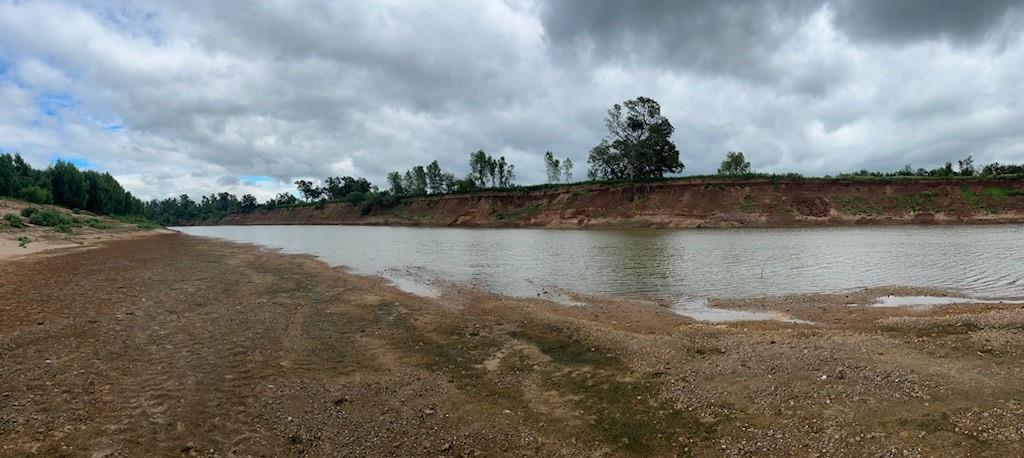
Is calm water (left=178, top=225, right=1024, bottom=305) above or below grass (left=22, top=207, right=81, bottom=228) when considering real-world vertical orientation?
below

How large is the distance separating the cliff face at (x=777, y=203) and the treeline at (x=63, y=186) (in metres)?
75.1

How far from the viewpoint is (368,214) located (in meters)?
128

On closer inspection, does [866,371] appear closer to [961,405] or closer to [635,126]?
[961,405]

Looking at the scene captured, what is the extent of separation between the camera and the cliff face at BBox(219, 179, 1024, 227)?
200 feet

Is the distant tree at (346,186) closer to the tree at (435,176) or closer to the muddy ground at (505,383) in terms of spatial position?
the tree at (435,176)

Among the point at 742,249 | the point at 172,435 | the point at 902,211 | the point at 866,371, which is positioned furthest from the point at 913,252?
the point at 902,211

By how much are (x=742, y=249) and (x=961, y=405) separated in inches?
1024

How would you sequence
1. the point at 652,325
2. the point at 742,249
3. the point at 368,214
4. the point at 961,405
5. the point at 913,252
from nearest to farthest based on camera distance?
the point at 961,405 → the point at 652,325 → the point at 913,252 → the point at 742,249 → the point at 368,214

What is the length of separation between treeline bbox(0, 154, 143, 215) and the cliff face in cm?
7507

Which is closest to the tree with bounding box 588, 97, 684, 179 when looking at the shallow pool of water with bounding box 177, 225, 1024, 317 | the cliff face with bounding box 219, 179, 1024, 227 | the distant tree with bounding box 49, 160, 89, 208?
the cliff face with bounding box 219, 179, 1024, 227

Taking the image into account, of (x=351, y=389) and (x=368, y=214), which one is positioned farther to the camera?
(x=368, y=214)

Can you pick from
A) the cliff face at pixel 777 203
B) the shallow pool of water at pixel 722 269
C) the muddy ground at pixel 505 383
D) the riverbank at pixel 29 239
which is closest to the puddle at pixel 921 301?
the muddy ground at pixel 505 383

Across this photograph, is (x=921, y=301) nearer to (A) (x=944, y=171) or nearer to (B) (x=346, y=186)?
(A) (x=944, y=171)

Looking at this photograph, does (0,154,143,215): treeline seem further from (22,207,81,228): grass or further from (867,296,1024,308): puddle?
(867,296,1024,308): puddle
